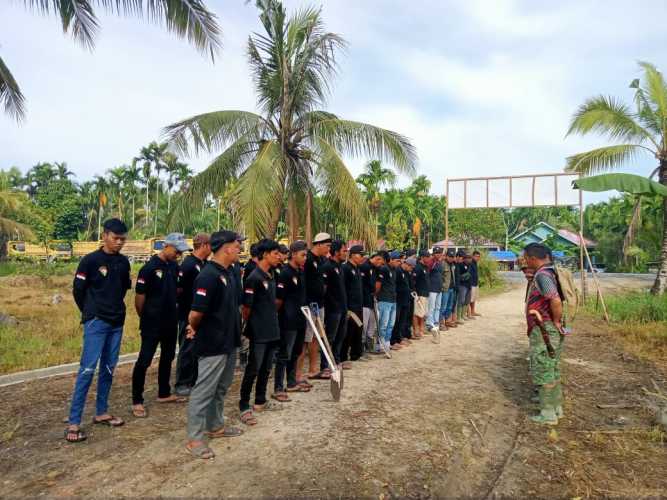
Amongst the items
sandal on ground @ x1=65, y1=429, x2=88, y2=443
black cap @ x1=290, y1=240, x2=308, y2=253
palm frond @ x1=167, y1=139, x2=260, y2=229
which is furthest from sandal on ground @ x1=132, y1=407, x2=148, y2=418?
palm frond @ x1=167, y1=139, x2=260, y2=229

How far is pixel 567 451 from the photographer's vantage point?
393 centimetres

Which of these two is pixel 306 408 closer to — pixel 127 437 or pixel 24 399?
pixel 127 437

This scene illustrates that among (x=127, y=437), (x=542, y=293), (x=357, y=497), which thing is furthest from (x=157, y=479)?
(x=542, y=293)

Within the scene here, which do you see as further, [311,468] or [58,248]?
[58,248]

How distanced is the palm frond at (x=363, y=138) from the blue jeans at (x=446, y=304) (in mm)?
2925

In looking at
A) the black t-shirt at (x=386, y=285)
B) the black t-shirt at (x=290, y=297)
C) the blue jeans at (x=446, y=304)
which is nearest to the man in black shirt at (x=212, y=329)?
the black t-shirt at (x=290, y=297)

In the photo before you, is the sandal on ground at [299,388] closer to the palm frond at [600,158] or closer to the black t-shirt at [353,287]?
the black t-shirt at [353,287]

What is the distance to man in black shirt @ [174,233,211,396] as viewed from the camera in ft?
17.3

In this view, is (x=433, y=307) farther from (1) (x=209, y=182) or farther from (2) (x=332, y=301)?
(1) (x=209, y=182)

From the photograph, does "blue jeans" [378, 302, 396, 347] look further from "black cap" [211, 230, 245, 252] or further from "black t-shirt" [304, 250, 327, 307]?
"black cap" [211, 230, 245, 252]

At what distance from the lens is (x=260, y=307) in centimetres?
449

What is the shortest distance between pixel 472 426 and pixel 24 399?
4667 mm

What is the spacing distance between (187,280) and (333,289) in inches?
71.4

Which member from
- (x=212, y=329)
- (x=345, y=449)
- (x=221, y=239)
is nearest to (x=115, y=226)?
(x=221, y=239)
